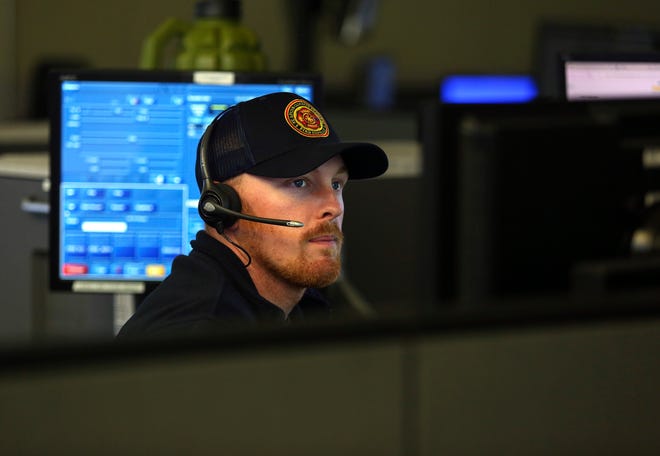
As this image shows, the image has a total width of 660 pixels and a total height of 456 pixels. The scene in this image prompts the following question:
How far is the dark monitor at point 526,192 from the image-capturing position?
74 cm

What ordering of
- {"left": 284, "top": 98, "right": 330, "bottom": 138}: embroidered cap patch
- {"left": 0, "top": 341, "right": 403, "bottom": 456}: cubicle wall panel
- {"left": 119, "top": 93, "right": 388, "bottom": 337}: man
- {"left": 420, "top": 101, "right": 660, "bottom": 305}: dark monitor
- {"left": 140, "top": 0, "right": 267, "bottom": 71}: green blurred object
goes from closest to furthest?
{"left": 0, "top": 341, "right": 403, "bottom": 456}: cubicle wall panel, {"left": 420, "top": 101, "right": 660, "bottom": 305}: dark monitor, {"left": 119, "top": 93, "right": 388, "bottom": 337}: man, {"left": 284, "top": 98, "right": 330, "bottom": 138}: embroidered cap patch, {"left": 140, "top": 0, "right": 267, "bottom": 71}: green blurred object

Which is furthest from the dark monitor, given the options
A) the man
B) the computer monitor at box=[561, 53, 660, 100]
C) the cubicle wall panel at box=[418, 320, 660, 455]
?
the computer monitor at box=[561, 53, 660, 100]

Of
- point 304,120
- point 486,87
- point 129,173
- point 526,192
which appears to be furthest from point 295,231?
point 486,87

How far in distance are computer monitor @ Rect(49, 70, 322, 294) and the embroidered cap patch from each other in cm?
35

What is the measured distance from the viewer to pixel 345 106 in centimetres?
620

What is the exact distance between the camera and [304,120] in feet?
5.21

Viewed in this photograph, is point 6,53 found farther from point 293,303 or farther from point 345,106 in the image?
point 293,303

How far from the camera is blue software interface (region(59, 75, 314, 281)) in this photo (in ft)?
6.40

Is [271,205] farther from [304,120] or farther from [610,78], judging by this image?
[610,78]

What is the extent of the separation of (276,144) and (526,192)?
795mm

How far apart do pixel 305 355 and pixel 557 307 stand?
177mm

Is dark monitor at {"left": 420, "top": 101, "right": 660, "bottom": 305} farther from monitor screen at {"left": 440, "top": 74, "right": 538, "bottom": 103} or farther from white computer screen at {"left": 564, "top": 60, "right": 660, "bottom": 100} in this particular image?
monitor screen at {"left": 440, "top": 74, "right": 538, "bottom": 103}

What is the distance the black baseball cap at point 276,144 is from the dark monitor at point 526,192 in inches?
28.6

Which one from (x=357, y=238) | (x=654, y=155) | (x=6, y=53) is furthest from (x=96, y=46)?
(x=654, y=155)
